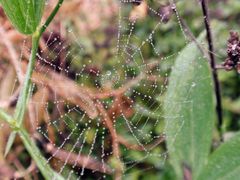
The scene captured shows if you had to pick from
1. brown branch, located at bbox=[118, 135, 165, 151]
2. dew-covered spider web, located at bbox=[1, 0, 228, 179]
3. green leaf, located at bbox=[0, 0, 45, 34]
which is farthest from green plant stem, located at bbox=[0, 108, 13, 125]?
brown branch, located at bbox=[118, 135, 165, 151]

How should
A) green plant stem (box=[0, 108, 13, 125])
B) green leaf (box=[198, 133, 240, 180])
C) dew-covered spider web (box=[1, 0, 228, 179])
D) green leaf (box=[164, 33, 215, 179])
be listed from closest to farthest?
1. green plant stem (box=[0, 108, 13, 125])
2. green leaf (box=[198, 133, 240, 180])
3. green leaf (box=[164, 33, 215, 179])
4. dew-covered spider web (box=[1, 0, 228, 179])

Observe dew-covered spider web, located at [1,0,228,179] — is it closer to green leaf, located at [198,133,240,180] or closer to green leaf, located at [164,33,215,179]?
green leaf, located at [164,33,215,179]

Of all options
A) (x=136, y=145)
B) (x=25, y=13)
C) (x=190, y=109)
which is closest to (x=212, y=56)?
(x=190, y=109)

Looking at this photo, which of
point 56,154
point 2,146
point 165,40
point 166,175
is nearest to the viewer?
point 166,175

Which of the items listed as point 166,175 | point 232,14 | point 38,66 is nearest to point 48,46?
point 38,66

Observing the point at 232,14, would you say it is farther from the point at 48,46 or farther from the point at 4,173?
the point at 4,173

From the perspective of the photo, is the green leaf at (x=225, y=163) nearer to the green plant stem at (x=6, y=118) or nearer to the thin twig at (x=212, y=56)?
the thin twig at (x=212, y=56)

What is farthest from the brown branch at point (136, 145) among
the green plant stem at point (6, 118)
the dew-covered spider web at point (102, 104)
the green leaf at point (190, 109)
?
the green plant stem at point (6, 118)
